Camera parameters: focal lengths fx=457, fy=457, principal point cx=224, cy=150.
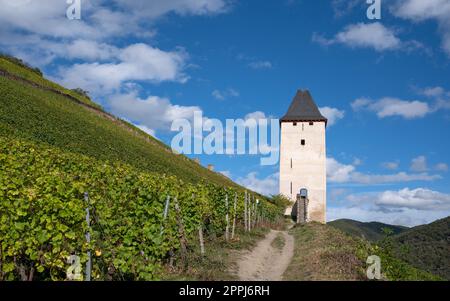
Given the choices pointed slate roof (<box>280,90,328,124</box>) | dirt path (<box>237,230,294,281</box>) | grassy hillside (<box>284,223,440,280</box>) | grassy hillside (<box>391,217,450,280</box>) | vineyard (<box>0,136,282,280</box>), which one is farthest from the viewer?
pointed slate roof (<box>280,90,328,124</box>)

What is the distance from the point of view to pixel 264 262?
53.2ft

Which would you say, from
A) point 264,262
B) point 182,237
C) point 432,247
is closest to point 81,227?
point 182,237

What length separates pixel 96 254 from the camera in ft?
30.3

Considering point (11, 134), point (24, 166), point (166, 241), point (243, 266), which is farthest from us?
point (11, 134)

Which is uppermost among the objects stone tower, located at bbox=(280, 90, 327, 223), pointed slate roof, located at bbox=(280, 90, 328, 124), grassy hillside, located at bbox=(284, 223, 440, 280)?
pointed slate roof, located at bbox=(280, 90, 328, 124)

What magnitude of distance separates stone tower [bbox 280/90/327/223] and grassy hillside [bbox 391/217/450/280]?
9577 millimetres

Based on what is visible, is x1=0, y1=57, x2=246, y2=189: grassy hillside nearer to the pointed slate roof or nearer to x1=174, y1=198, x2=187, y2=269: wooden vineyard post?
the pointed slate roof

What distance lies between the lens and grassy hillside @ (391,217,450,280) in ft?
145

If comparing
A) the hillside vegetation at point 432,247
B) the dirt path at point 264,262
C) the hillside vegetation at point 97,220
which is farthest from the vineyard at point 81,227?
the hillside vegetation at point 432,247

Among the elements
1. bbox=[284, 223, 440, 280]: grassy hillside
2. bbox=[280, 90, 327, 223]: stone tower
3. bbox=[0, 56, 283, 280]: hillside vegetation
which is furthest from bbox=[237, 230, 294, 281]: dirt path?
bbox=[280, 90, 327, 223]: stone tower
